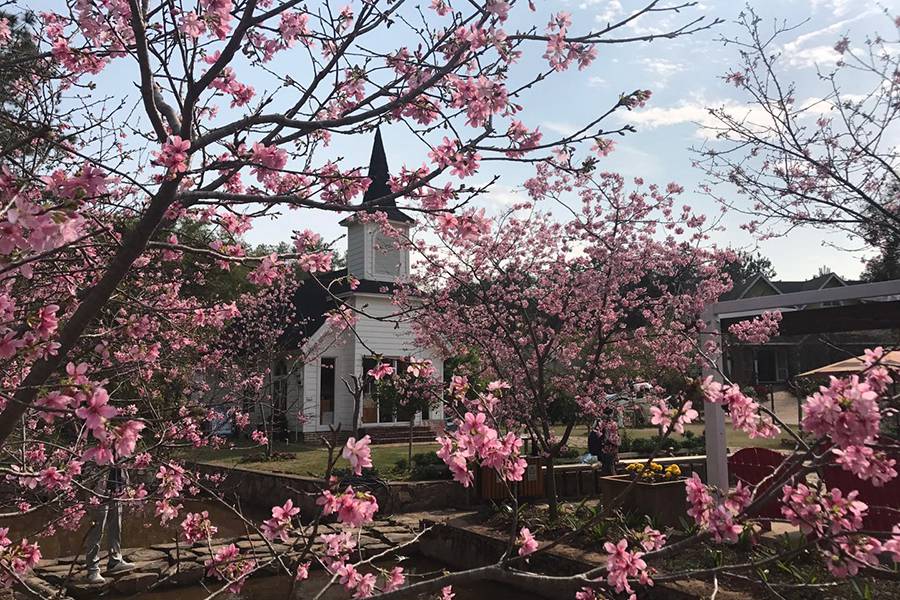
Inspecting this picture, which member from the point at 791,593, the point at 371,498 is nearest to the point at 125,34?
the point at 371,498

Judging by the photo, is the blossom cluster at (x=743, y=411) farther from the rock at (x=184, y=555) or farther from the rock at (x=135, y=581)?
the rock at (x=184, y=555)

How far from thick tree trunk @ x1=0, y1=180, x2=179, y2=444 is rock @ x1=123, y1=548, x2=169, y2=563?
638 centimetres

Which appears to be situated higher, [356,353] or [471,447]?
[356,353]

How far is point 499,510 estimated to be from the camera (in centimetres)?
925

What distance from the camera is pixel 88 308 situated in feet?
8.16

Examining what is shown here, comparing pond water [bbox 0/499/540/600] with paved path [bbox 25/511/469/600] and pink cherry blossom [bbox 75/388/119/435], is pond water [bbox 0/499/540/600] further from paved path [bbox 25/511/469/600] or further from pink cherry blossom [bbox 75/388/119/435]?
pink cherry blossom [bbox 75/388/119/435]

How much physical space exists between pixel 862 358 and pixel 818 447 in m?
0.51

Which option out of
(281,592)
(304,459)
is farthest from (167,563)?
(304,459)

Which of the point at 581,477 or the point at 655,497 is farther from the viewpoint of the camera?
the point at 581,477

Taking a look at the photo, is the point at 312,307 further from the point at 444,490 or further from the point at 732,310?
the point at 732,310

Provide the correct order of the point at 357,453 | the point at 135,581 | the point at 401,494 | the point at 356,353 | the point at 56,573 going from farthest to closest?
the point at 356,353 < the point at 401,494 < the point at 135,581 < the point at 56,573 < the point at 357,453

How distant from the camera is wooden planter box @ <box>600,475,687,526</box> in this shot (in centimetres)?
756

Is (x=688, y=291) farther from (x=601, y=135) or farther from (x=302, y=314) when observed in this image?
(x=302, y=314)

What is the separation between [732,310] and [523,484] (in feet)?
13.3
